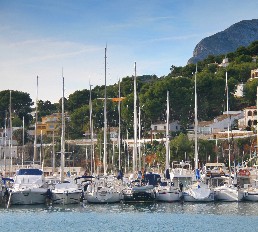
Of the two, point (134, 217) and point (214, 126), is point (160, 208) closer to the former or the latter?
point (134, 217)

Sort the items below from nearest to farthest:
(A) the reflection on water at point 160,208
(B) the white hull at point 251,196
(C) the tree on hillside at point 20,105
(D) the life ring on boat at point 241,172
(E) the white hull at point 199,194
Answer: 1. (A) the reflection on water at point 160,208
2. (E) the white hull at point 199,194
3. (B) the white hull at point 251,196
4. (D) the life ring on boat at point 241,172
5. (C) the tree on hillside at point 20,105

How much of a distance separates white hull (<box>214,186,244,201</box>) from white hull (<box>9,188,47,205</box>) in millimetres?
10188

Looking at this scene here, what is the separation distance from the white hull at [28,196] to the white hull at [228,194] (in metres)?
10.2

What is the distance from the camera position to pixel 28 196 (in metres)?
49.2

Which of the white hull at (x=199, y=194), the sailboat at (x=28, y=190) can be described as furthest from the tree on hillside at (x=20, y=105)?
the white hull at (x=199, y=194)

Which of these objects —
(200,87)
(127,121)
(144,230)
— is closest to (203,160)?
(127,121)

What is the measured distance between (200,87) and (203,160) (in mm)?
18240

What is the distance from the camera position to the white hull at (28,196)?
49.0 metres

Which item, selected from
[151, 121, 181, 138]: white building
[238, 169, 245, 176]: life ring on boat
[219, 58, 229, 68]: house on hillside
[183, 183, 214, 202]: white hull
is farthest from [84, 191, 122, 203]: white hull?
[219, 58, 229, 68]: house on hillside

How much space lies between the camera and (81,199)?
49.4 m

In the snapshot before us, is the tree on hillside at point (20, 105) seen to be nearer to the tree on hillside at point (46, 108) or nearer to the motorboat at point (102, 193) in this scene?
the tree on hillside at point (46, 108)

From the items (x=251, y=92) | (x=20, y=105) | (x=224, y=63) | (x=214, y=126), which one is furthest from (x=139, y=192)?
(x=224, y=63)

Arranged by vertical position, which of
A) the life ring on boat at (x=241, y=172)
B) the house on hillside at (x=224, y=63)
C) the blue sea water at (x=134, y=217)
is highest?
the house on hillside at (x=224, y=63)

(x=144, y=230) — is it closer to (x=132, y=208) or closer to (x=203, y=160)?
(x=132, y=208)
